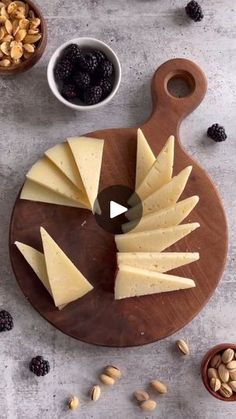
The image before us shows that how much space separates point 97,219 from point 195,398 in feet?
1.88

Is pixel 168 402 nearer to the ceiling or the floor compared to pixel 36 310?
nearer to the floor

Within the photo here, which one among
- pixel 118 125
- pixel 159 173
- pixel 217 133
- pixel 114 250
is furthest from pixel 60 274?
pixel 217 133

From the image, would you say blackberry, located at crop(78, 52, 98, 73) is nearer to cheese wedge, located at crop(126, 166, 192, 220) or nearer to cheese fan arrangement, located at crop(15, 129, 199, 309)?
cheese fan arrangement, located at crop(15, 129, 199, 309)

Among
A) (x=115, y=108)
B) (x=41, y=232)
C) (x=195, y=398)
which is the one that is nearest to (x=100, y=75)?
(x=115, y=108)

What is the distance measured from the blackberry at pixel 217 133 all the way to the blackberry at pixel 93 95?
338 mm

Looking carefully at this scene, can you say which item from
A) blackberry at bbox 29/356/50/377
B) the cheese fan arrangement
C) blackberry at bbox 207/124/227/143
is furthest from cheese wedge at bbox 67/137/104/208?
blackberry at bbox 29/356/50/377

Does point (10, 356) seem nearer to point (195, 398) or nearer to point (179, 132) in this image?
point (195, 398)

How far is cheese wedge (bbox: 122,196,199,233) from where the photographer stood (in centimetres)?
186

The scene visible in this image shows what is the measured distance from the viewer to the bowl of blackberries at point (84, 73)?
6.32 ft

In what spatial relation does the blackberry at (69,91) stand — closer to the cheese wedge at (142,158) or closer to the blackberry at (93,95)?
the blackberry at (93,95)

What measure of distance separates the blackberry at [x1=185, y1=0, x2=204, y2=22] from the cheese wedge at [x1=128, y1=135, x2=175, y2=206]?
0.40 m

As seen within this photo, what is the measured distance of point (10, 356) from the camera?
197 cm

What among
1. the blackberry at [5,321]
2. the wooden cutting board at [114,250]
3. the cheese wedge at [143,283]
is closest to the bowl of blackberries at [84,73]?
the wooden cutting board at [114,250]

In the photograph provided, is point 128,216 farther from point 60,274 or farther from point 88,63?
point 88,63
